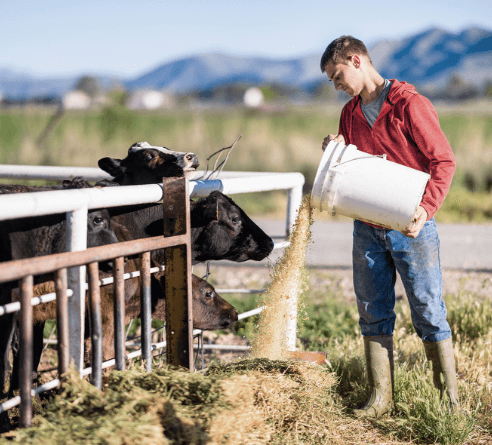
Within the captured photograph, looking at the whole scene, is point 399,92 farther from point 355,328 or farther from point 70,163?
point 70,163

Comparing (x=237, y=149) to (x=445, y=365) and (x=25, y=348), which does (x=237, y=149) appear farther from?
(x=25, y=348)

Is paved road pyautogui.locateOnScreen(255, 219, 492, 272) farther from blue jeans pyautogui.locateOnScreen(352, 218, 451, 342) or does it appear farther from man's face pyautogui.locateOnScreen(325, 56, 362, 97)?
man's face pyautogui.locateOnScreen(325, 56, 362, 97)

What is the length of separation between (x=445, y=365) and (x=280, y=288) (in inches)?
35.8

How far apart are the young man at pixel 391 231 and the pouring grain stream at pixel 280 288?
0.32 m

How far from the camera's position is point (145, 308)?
226 cm

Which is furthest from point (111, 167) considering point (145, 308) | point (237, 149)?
point (237, 149)

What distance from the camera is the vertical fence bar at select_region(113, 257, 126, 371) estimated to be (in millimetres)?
2092

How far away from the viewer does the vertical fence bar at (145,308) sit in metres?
2.24

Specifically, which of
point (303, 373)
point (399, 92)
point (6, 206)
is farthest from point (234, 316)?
point (6, 206)

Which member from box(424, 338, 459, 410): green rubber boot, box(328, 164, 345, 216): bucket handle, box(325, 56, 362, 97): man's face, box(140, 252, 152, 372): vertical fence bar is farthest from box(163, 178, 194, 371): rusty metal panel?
box(424, 338, 459, 410): green rubber boot

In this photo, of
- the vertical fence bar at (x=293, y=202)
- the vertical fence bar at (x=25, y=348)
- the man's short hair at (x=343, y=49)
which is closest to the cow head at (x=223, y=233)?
the vertical fence bar at (x=293, y=202)

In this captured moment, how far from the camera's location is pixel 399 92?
2.71 m

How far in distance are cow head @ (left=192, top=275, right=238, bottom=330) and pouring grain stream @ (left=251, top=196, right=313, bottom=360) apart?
0.69 ft

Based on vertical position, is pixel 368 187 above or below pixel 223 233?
above
